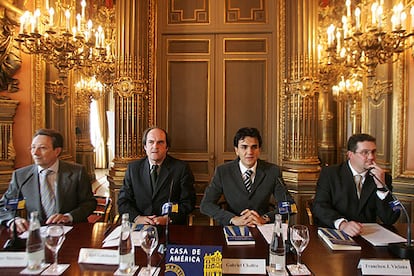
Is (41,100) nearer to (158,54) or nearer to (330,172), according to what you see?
(158,54)

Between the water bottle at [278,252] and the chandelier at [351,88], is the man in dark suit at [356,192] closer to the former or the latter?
the water bottle at [278,252]

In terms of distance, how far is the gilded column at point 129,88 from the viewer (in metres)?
3.77

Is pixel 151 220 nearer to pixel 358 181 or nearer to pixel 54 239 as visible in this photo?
pixel 54 239

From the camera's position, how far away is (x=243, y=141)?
2438mm

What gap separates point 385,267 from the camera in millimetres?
1368

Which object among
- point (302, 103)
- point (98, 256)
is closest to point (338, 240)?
point (98, 256)

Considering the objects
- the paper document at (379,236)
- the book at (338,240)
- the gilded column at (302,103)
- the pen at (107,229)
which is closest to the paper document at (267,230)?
the book at (338,240)

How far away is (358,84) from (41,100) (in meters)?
5.17

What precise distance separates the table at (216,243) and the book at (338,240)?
3 cm

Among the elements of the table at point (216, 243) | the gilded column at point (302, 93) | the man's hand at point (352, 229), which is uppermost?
the gilded column at point (302, 93)

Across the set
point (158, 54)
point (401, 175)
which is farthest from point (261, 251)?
point (158, 54)

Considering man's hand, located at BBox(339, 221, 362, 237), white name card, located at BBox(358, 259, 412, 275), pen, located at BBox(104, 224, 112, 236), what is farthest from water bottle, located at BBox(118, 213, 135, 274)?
man's hand, located at BBox(339, 221, 362, 237)

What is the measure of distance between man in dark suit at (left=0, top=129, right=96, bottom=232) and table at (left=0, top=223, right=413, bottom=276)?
1.05 feet

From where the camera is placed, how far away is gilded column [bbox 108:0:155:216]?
377 cm
